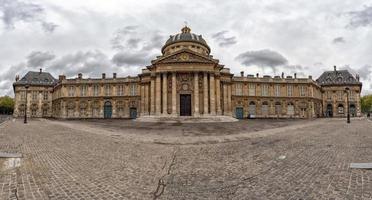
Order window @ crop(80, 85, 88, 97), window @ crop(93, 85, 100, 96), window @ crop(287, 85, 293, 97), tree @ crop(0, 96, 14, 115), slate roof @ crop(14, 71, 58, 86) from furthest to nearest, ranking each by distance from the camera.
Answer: tree @ crop(0, 96, 14, 115) < slate roof @ crop(14, 71, 58, 86) < window @ crop(287, 85, 293, 97) < window @ crop(80, 85, 88, 97) < window @ crop(93, 85, 100, 96)

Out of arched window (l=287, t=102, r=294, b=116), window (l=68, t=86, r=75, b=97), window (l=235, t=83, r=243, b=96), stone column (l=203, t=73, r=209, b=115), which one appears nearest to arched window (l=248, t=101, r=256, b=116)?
window (l=235, t=83, r=243, b=96)

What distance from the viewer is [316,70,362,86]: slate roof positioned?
65.0 m

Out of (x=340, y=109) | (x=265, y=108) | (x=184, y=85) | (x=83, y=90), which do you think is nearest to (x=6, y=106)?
(x=83, y=90)

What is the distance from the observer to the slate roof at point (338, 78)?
6500 cm

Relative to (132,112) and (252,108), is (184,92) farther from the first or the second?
(252,108)

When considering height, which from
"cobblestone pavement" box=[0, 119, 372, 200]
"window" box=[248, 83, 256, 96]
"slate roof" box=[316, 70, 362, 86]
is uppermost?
"slate roof" box=[316, 70, 362, 86]

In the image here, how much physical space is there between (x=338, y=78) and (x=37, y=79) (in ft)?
290

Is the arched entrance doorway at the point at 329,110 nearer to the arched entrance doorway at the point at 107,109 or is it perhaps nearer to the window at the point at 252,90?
the window at the point at 252,90

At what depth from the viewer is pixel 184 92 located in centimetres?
4047

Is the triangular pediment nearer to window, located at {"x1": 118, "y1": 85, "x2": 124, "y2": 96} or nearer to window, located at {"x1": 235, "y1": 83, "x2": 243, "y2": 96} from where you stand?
window, located at {"x1": 235, "y1": 83, "x2": 243, "y2": 96}

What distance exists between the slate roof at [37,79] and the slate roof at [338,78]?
265ft

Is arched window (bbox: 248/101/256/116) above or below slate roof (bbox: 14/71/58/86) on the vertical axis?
below

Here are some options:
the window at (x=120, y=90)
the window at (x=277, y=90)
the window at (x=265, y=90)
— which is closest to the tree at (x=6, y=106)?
the window at (x=120, y=90)

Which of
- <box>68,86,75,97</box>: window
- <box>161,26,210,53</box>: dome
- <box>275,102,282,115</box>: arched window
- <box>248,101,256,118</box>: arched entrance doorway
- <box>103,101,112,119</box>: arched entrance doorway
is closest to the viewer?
<box>161,26,210,53</box>: dome
